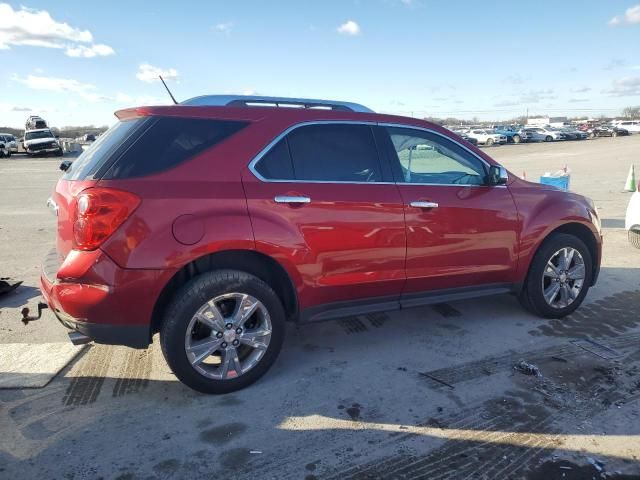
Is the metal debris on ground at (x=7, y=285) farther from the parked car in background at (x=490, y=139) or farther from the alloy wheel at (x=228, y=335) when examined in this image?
the parked car in background at (x=490, y=139)

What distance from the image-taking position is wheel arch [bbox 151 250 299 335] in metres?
3.25

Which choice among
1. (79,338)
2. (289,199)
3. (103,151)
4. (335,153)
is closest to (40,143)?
(103,151)

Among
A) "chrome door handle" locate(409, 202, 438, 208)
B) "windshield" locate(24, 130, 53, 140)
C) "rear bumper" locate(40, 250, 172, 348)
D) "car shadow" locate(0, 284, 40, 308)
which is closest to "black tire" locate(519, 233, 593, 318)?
"chrome door handle" locate(409, 202, 438, 208)

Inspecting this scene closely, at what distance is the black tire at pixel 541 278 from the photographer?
4500 mm

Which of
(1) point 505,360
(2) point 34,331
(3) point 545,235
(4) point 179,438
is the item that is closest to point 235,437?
(4) point 179,438

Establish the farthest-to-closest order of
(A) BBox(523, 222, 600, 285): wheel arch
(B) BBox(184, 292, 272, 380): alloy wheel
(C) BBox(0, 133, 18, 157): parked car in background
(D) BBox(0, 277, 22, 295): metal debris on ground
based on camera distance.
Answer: (C) BBox(0, 133, 18, 157): parked car in background, (D) BBox(0, 277, 22, 295): metal debris on ground, (A) BBox(523, 222, 600, 285): wheel arch, (B) BBox(184, 292, 272, 380): alloy wheel

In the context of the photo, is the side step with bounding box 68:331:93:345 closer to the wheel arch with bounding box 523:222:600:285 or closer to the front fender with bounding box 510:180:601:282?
the front fender with bounding box 510:180:601:282

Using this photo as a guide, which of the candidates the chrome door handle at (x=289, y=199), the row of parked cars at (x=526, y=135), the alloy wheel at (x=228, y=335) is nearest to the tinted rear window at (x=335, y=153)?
the chrome door handle at (x=289, y=199)

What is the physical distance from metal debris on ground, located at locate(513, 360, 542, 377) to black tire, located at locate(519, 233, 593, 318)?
977 millimetres

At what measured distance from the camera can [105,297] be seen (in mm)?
2996

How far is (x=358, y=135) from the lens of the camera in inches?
150

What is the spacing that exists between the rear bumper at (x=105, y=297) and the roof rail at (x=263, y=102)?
4.20ft

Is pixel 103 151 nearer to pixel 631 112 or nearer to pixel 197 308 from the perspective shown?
pixel 197 308

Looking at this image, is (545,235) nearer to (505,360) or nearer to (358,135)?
(505,360)
